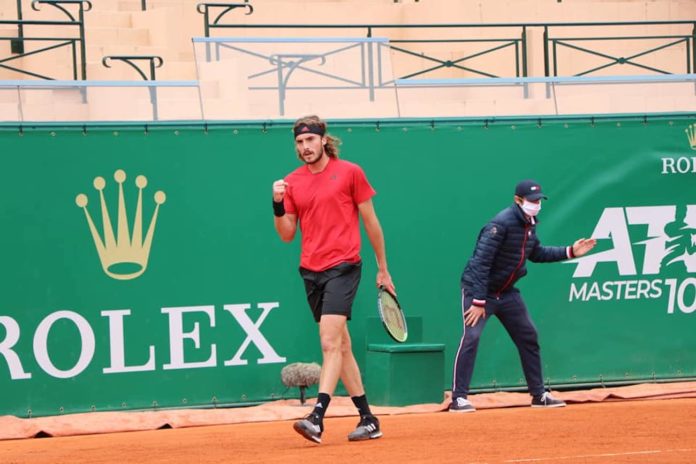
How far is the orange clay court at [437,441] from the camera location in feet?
27.5

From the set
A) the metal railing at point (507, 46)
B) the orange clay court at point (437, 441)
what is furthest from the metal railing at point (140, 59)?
the orange clay court at point (437, 441)

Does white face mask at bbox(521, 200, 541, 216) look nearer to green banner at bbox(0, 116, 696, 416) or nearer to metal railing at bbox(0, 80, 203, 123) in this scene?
green banner at bbox(0, 116, 696, 416)

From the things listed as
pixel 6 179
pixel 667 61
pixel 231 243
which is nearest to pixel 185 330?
pixel 231 243

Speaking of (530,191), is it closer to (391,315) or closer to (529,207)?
(529,207)

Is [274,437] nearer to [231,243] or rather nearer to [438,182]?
[231,243]

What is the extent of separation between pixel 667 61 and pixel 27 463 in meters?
12.8

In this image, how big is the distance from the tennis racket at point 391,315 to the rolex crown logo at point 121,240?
2519mm

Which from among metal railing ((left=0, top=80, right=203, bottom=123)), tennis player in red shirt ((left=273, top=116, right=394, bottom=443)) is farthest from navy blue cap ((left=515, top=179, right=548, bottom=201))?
metal railing ((left=0, top=80, right=203, bottom=123))

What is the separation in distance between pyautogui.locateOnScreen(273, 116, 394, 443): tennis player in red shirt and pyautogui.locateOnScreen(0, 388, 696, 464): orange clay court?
53 centimetres

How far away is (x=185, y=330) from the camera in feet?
37.4

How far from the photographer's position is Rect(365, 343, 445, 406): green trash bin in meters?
11.5

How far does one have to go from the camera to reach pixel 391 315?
9641mm

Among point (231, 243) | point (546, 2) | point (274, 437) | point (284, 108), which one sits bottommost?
point (274, 437)

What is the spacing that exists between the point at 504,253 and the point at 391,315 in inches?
67.8
